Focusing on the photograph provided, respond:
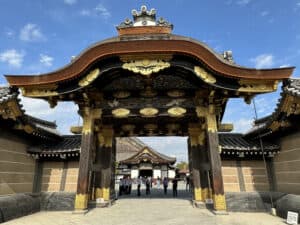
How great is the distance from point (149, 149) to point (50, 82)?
28.2 meters

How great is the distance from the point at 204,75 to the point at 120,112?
374cm

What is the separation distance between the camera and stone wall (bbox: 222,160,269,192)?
8.91m

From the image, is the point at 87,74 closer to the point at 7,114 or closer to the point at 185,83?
the point at 7,114

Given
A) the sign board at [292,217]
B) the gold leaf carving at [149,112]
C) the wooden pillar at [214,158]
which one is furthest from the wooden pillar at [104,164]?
the sign board at [292,217]

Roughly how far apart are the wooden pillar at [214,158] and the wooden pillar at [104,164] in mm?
4507

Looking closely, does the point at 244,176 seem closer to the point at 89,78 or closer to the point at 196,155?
the point at 196,155

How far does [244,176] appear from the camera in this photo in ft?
29.8

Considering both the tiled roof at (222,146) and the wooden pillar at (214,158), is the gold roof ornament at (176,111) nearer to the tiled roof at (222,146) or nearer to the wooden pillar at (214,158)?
the wooden pillar at (214,158)

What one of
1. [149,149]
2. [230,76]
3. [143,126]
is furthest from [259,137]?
[149,149]

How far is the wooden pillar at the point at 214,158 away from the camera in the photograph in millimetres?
7480

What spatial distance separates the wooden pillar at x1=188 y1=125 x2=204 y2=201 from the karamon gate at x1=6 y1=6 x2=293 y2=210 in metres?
0.04

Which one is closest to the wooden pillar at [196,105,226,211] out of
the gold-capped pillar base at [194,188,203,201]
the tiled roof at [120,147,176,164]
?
the gold-capped pillar base at [194,188,203,201]

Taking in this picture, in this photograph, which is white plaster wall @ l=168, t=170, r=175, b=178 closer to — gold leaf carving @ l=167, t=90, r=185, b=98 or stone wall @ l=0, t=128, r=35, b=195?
gold leaf carving @ l=167, t=90, r=185, b=98

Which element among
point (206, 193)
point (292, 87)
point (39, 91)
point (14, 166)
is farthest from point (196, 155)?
point (14, 166)
